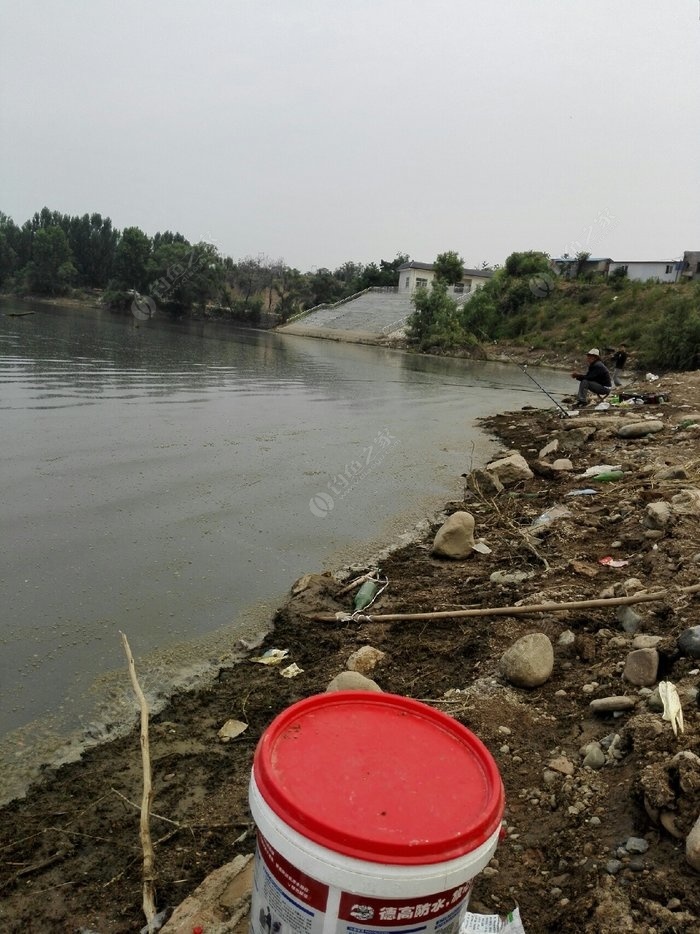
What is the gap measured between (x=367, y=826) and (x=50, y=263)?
86.8m

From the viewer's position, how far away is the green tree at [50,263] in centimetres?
7581

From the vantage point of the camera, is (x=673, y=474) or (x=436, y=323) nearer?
(x=673, y=474)

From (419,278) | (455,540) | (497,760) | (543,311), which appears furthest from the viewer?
(419,278)

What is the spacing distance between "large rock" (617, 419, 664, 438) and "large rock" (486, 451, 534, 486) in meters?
2.67

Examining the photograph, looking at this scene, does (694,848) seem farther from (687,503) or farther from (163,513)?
(163,513)

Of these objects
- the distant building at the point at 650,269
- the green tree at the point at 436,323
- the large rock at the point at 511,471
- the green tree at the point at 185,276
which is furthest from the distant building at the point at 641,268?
the large rock at the point at 511,471

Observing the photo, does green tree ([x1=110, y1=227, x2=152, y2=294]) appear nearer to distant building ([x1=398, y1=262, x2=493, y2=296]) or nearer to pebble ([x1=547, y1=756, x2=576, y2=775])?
distant building ([x1=398, y1=262, x2=493, y2=296])

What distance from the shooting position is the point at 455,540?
6.37 metres

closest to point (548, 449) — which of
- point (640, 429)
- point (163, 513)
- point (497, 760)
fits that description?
point (640, 429)

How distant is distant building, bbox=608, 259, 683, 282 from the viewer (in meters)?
56.2

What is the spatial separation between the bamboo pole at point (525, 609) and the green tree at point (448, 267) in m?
64.3

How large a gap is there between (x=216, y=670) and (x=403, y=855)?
3.39 meters

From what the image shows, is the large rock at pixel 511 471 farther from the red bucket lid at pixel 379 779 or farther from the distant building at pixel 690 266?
the distant building at pixel 690 266

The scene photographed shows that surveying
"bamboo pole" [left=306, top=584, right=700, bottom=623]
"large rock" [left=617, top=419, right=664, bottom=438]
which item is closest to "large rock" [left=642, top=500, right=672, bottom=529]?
"bamboo pole" [left=306, top=584, right=700, bottom=623]
